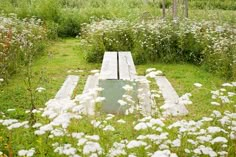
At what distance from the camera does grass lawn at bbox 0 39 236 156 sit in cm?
405

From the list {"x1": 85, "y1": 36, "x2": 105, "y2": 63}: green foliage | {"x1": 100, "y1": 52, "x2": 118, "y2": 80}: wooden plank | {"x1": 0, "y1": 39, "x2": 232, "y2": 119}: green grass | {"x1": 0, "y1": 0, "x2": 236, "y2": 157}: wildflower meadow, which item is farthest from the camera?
{"x1": 85, "y1": 36, "x2": 105, "y2": 63}: green foliage

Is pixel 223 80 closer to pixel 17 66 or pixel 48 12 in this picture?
pixel 17 66

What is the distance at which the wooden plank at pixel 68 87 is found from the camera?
6953mm

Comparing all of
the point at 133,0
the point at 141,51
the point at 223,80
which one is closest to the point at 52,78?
the point at 141,51

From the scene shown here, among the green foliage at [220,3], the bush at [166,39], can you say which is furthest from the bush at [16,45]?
the green foliage at [220,3]

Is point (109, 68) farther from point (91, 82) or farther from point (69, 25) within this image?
point (69, 25)

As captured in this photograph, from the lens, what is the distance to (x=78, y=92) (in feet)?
23.7

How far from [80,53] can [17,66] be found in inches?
113

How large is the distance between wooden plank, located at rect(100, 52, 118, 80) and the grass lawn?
0.47 meters

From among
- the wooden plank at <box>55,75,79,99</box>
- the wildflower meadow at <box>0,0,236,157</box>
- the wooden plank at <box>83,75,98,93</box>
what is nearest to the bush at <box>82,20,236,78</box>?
the wildflower meadow at <box>0,0,236,157</box>

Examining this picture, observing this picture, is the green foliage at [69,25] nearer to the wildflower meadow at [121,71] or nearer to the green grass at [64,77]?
the wildflower meadow at [121,71]

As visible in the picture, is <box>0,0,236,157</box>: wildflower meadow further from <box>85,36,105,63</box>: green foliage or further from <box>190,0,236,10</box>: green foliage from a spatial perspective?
<box>190,0,236,10</box>: green foliage

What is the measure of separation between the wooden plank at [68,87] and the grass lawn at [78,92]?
0.09 meters

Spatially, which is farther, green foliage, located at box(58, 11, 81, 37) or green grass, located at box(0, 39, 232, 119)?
green foliage, located at box(58, 11, 81, 37)
